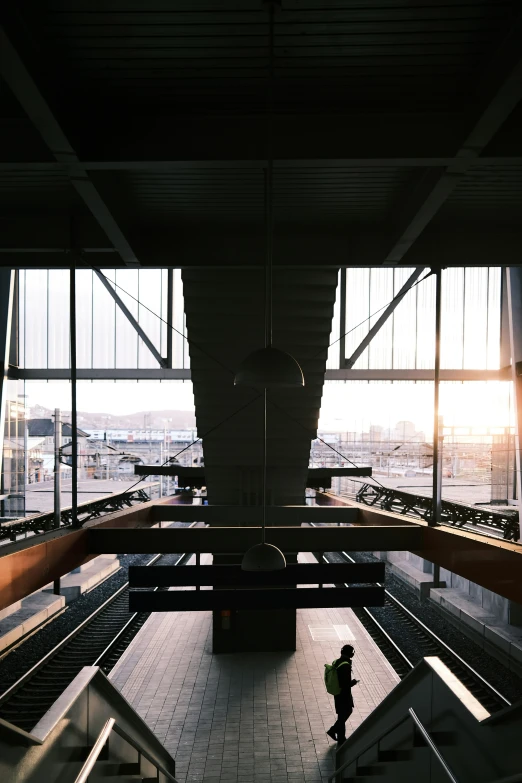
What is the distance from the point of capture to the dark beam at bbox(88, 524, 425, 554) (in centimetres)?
748

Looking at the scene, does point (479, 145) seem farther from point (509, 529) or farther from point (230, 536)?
point (509, 529)

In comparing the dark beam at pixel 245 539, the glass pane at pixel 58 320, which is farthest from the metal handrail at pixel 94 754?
the glass pane at pixel 58 320

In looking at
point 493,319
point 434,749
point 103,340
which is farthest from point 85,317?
point 434,749

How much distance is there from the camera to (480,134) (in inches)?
186

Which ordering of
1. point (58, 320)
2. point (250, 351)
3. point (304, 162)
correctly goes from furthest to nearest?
point (58, 320), point (250, 351), point (304, 162)

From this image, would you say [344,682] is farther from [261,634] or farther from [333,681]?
[261,634]

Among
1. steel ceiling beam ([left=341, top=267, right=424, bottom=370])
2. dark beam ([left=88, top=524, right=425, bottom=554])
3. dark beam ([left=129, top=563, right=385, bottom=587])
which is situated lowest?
dark beam ([left=129, top=563, right=385, bottom=587])

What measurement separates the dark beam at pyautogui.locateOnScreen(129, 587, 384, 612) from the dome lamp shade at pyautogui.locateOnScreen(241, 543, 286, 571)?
5.49 ft

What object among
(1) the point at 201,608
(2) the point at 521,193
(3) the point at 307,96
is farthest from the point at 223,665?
(3) the point at 307,96

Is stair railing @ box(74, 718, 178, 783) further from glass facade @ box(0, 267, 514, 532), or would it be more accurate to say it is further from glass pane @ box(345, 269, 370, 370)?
glass pane @ box(345, 269, 370, 370)

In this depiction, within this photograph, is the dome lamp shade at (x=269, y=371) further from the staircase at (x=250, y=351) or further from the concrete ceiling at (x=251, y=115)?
the staircase at (x=250, y=351)

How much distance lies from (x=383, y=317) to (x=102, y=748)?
31.2ft

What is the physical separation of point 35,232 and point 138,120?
3.16 metres

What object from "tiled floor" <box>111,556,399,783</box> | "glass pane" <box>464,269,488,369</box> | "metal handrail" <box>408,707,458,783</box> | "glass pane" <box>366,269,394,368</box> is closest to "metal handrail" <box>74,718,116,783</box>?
"metal handrail" <box>408,707,458,783</box>
